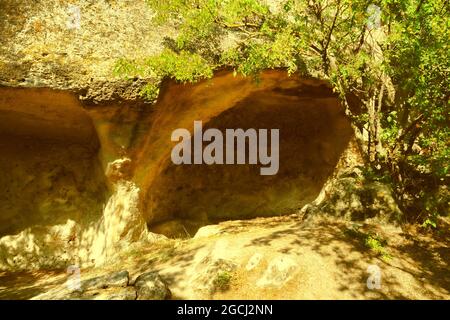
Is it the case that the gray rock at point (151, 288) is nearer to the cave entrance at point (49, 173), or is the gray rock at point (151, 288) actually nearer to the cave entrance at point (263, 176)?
the cave entrance at point (49, 173)

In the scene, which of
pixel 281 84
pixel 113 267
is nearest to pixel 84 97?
pixel 113 267

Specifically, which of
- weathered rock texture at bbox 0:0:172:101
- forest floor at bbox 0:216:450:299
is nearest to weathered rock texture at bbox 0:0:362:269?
weathered rock texture at bbox 0:0:172:101

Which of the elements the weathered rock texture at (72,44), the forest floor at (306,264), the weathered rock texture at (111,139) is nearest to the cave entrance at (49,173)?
the weathered rock texture at (111,139)

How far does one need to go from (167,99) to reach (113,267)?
3626mm

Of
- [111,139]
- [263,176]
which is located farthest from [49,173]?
[263,176]

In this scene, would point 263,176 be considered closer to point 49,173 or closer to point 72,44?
point 49,173

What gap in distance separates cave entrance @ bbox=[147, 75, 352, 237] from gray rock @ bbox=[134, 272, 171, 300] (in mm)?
4980

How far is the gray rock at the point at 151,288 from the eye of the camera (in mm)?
5801

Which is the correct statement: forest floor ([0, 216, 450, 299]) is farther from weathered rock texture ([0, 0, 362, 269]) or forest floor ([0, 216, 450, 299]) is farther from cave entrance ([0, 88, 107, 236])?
cave entrance ([0, 88, 107, 236])

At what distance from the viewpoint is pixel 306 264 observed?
20.7 ft

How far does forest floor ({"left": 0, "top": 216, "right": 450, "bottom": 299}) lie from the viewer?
233 inches

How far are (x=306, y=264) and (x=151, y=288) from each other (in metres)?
2.46

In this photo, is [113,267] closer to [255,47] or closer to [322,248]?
[322,248]

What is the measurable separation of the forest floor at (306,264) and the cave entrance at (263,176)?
3454 mm
